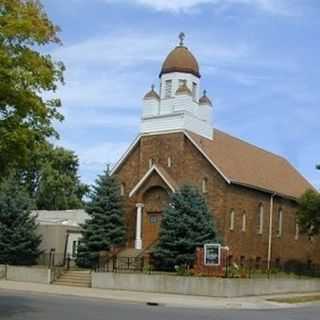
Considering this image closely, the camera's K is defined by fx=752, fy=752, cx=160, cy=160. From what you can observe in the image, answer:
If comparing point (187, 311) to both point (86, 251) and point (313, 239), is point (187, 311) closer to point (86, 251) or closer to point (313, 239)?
point (86, 251)

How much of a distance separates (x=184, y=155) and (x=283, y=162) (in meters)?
17.1

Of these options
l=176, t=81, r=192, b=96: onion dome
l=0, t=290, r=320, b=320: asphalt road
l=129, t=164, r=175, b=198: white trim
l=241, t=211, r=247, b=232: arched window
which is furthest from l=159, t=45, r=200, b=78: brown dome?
l=0, t=290, r=320, b=320: asphalt road

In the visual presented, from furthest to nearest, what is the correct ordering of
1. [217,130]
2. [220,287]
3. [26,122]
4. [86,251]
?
[217,130], [86,251], [220,287], [26,122]

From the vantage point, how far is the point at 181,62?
5359cm

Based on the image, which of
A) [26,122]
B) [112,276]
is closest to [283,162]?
[112,276]

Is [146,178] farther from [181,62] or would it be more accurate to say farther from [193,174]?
[181,62]

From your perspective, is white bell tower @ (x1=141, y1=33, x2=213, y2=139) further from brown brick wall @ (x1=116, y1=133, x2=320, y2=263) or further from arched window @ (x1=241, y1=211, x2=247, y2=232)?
arched window @ (x1=241, y1=211, x2=247, y2=232)

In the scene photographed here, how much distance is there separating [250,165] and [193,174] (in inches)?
267

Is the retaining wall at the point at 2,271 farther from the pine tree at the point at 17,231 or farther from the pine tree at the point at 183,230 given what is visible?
the pine tree at the point at 183,230

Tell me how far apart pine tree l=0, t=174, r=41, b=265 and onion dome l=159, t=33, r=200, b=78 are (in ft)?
45.2

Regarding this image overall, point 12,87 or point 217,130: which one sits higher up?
point 217,130

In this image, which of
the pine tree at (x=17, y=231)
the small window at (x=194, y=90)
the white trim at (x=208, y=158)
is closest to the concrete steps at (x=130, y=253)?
the pine tree at (x=17, y=231)

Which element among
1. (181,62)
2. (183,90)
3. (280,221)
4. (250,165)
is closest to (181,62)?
(181,62)

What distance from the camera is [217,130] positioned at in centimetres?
5716
